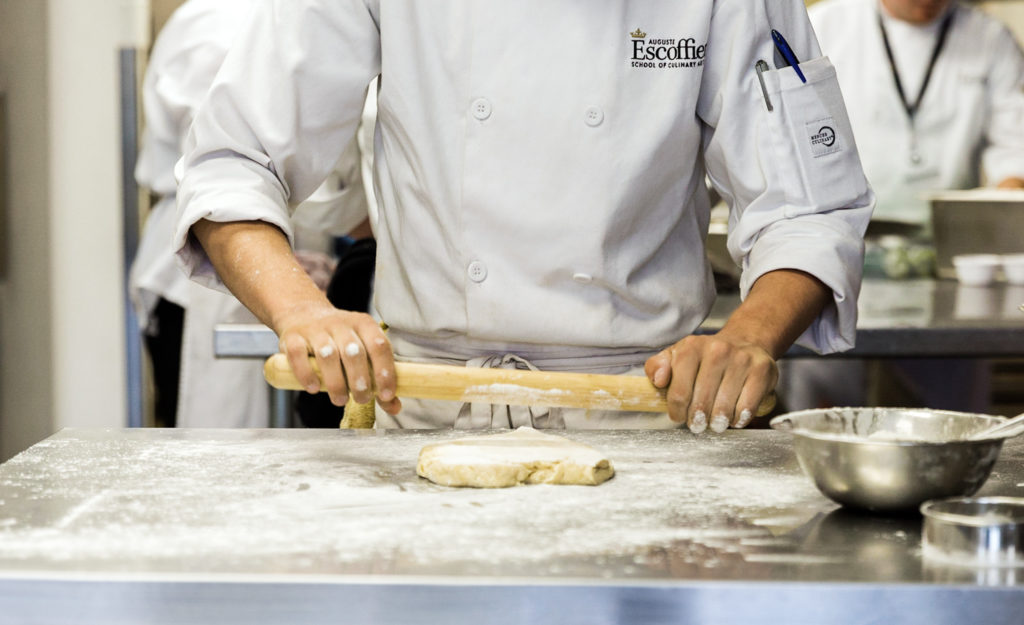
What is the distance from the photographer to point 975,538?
98 centimetres

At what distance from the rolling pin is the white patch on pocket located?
48cm

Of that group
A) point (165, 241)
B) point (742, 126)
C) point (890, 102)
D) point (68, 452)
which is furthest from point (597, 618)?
point (890, 102)

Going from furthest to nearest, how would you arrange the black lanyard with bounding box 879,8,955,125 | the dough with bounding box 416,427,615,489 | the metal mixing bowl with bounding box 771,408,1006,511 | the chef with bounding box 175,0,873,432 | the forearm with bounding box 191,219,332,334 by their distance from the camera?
1. the black lanyard with bounding box 879,8,955,125
2. the chef with bounding box 175,0,873,432
3. the forearm with bounding box 191,219,332,334
4. the dough with bounding box 416,427,615,489
5. the metal mixing bowl with bounding box 771,408,1006,511

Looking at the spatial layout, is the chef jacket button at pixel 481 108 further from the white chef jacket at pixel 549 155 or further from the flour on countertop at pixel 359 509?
the flour on countertop at pixel 359 509

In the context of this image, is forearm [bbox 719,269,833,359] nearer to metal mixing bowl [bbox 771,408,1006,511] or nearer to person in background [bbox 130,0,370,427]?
metal mixing bowl [bbox 771,408,1006,511]

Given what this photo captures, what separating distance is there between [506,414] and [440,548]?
66 cm

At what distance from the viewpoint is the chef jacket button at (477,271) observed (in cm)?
167

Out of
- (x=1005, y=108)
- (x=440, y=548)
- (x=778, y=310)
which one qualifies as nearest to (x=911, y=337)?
(x=778, y=310)

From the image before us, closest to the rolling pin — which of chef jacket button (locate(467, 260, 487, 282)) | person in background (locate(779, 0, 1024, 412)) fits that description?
chef jacket button (locate(467, 260, 487, 282))

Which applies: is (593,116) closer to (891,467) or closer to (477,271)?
(477,271)

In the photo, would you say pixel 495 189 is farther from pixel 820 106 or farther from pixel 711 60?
pixel 820 106

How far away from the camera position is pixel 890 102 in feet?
14.8

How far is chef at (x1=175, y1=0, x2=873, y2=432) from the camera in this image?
1657mm

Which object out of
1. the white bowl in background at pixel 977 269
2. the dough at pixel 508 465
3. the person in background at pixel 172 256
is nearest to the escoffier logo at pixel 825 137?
the dough at pixel 508 465
